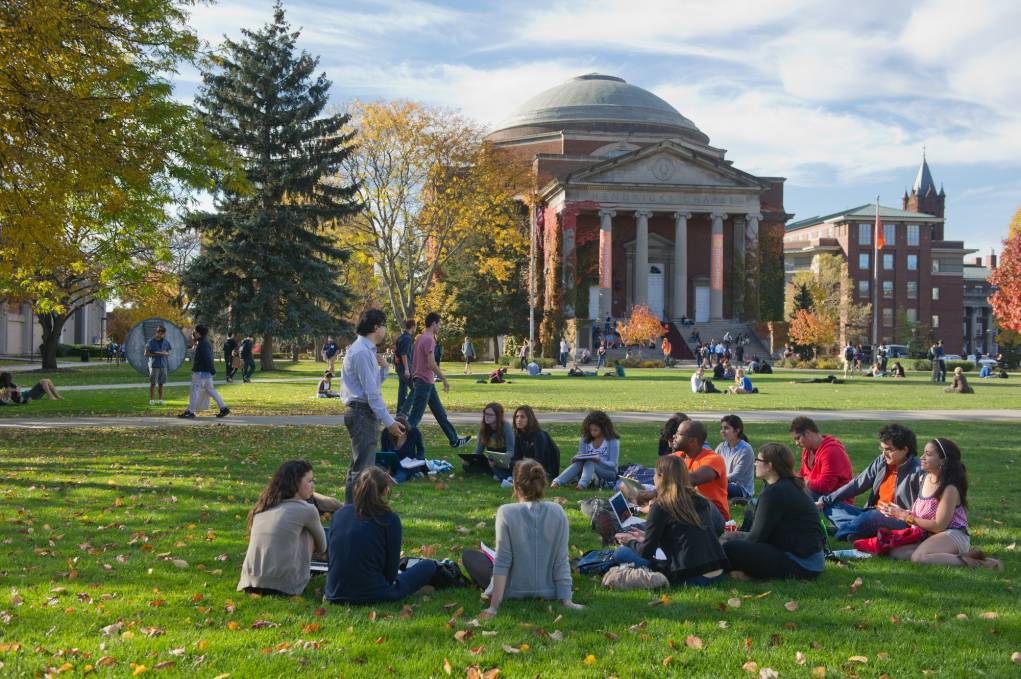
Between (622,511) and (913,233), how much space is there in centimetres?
11590

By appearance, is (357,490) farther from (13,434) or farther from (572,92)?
(572,92)

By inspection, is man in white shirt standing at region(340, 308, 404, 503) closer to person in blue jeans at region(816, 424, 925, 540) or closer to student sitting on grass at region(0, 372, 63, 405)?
person in blue jeans at region(816, 424, 925, 540)

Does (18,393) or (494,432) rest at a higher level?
(494,432)

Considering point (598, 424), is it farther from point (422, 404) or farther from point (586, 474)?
point (422, 404)

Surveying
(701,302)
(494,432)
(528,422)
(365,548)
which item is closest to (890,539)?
(365,548)

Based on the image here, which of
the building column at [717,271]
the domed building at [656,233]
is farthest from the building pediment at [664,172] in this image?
the building column at [717,271]

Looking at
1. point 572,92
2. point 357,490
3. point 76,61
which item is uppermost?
point 572,92

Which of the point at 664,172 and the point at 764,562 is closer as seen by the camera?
the point at 764,562

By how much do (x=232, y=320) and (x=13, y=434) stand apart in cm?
2431

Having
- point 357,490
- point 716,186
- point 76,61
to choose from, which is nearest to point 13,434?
point 76,61

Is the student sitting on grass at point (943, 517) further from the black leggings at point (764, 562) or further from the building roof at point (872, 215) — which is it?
the building roof at point (872, 215)

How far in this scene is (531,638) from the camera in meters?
5.39

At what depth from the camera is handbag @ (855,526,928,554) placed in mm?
7590

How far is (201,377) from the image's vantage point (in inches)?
753
